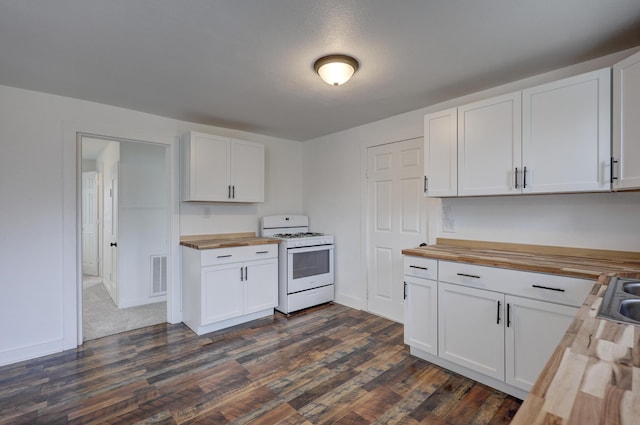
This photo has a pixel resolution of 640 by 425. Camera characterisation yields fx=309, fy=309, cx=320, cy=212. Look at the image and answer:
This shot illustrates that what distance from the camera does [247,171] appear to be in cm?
378

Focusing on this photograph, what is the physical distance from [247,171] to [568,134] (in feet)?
10.1

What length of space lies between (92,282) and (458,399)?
604cm

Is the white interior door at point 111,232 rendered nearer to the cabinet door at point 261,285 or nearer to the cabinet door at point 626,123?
the cabinet door at point 261,285

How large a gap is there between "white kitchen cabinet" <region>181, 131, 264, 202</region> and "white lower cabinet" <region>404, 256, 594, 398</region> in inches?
84.0

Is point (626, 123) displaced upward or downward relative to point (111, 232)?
upward

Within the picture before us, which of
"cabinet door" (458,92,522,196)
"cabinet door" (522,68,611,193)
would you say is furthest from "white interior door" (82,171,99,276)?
"cabinet door" (522,68,611,193)

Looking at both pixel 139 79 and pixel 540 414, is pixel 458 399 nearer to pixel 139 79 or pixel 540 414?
pixel 540 414

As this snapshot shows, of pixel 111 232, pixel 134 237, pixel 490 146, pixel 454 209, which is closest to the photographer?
pixel 490 146

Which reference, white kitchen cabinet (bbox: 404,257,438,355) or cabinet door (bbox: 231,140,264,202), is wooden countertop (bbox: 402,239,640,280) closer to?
white kitchen cabinet (bbox: 404,257,438,355)

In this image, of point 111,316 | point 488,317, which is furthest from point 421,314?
point 111,316

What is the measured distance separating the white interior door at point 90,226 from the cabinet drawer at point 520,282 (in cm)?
666

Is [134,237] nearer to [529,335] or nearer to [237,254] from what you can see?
[237,254]

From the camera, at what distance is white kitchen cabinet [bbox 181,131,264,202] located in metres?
3.38

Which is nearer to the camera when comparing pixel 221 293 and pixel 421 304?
pixel 421 304
